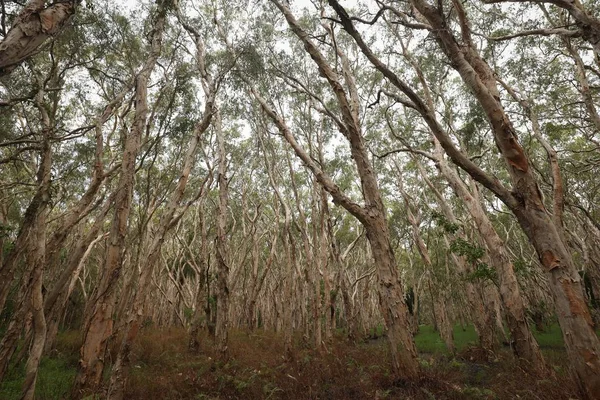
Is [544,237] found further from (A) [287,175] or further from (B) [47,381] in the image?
(A) [287,175]

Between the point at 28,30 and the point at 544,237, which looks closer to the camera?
the point at 28,30

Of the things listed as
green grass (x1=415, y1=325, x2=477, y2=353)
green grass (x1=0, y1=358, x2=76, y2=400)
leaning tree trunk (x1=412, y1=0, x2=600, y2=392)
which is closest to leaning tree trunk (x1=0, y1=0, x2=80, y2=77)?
leaning tree trunk (x1=412, y1=0, x2=600, y2=392)

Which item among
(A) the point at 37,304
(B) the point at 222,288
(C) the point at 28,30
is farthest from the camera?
(B) the point at 222,288

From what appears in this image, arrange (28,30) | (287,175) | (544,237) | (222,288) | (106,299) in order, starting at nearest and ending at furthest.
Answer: (28,30)
(544,237)
(106,299)
(222,288)
(287,175)

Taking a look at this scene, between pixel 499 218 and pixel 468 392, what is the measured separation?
20552 mm

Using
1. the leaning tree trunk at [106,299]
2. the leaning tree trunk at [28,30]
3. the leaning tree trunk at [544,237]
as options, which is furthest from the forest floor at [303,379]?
the leaning tree trunk at [28,30]

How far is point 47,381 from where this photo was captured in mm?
7121

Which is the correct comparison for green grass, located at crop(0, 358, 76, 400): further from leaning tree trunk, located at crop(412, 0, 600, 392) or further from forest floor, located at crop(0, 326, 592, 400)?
leaning tree trunk, located at crop(412, 0, 600, 392)

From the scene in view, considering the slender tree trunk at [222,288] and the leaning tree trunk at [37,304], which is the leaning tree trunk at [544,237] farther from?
the slender tree trunk at [222,288]

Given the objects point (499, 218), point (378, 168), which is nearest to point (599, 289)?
point (499, 218)

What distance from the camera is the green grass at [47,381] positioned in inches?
240

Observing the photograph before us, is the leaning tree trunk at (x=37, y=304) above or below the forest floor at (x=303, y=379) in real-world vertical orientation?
above

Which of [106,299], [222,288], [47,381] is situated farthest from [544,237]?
[47,381]

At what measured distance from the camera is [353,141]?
593cm
